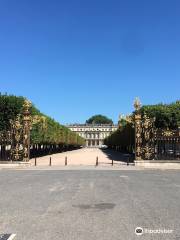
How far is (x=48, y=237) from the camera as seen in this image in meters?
8.38

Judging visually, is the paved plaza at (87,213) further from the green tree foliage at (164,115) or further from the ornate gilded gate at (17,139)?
the green tree foliage at (164,115)

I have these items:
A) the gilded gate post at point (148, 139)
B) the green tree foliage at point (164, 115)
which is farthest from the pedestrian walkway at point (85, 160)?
the green tree foliage at point (164, 115)

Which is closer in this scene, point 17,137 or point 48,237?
→ point 48,237

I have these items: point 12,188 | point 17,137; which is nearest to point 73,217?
point 12,188

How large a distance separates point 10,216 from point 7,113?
117 feet

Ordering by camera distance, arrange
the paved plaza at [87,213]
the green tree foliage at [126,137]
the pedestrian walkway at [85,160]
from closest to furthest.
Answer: the paved plaza at [87,213], the pedestrian walkway at [85,160], the green tree foliage at [126,137]

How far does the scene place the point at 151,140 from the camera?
36469mm

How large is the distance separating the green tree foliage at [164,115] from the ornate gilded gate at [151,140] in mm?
11709

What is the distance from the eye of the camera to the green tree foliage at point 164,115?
48.9m

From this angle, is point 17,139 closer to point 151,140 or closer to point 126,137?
point 151,140

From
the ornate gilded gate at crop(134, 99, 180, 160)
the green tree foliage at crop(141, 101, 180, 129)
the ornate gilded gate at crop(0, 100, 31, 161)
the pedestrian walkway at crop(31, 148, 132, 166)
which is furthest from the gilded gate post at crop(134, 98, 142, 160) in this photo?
the green tree foliage at crop(141, 101, 180, 129)

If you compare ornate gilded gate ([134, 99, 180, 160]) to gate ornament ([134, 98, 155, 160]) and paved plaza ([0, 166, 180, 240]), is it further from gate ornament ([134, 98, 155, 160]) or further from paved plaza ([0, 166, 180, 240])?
A: paved plaza ([0, 166, 180, 240])

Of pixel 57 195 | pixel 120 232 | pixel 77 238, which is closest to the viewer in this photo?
pixel 77 238

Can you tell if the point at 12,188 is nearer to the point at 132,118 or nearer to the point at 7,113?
the point at 132,118
